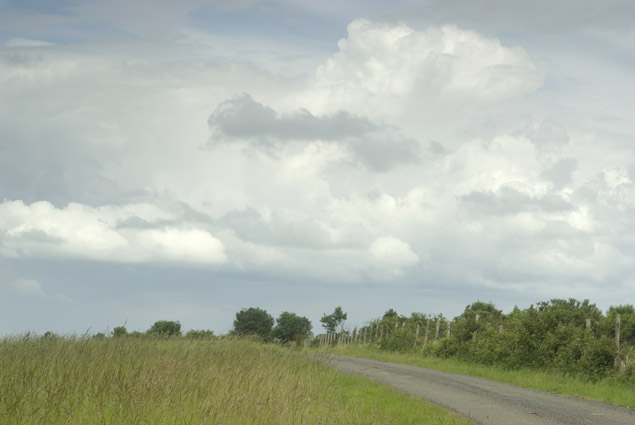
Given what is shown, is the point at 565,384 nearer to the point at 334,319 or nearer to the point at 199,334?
the point at 199,334

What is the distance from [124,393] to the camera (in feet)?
32.7

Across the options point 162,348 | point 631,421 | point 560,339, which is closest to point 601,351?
point 560,339

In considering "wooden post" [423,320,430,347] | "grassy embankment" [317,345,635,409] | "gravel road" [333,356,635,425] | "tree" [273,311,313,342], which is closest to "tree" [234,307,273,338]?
"tree" [273,311,313,342]

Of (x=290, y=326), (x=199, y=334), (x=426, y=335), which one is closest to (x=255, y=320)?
(x=290, y=326)

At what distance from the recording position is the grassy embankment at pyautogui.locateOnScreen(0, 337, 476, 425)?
29.0ft

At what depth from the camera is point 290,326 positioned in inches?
3157

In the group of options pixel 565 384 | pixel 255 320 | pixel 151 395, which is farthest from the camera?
pixel 255 320

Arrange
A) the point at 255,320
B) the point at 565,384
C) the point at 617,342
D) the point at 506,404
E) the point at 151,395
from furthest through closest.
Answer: the point at 255,320
the point at 617,342
the point at 565,384
the point at 506,404
the point at 151,395

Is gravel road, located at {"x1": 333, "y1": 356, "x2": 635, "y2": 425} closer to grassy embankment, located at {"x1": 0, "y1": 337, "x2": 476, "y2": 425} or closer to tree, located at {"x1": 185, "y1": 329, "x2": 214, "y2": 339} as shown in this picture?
grassy embankment, located at {"x1": 0, "y1": 337, "x2": 476, "y2": 425}

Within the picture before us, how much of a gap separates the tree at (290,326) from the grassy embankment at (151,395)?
210 feet

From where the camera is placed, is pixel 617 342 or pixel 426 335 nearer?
pixel 617 342

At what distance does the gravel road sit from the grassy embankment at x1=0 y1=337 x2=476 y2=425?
42.1 inches

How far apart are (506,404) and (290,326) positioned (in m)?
66.4

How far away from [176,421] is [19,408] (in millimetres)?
2274
